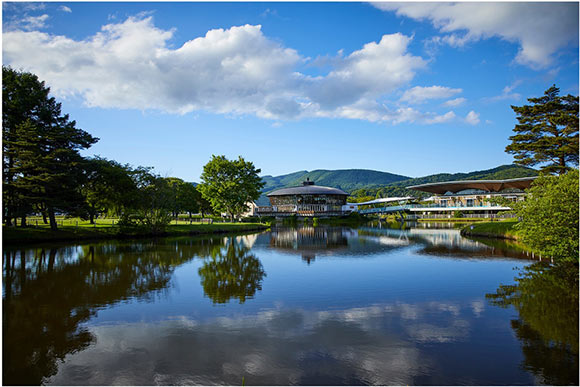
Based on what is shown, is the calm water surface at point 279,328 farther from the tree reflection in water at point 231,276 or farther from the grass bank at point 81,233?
the grass bank at point 81,233

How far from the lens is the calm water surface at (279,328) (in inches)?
227

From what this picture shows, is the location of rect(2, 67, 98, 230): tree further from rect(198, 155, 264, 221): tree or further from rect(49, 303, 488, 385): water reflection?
rect(49, 303, 488, 385): water reflection

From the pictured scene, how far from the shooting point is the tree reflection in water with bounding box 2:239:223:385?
6465 mm

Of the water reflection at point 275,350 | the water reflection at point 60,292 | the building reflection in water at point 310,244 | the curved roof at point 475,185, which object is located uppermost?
the curved roof at point 475,185

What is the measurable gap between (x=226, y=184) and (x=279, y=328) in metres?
39.2

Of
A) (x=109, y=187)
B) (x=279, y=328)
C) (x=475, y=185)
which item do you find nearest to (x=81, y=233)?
(x=109, y=187)

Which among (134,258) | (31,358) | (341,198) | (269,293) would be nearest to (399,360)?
(269,293)

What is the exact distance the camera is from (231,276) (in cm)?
1377

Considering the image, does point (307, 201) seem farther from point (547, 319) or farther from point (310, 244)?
point (547, 319)

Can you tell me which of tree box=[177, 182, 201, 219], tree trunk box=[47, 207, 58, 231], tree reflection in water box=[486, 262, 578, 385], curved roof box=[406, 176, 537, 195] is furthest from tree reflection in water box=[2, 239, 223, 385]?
curved roof box=[406, 176, 537, 195]

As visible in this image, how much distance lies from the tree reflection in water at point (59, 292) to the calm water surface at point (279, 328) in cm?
4

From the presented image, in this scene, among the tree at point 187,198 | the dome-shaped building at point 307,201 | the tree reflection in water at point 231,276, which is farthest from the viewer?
the dome-shaped building at point 307,201

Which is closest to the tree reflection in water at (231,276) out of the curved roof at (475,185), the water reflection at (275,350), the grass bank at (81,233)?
the water reflection at (275,350)

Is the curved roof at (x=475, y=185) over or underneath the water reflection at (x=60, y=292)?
over
